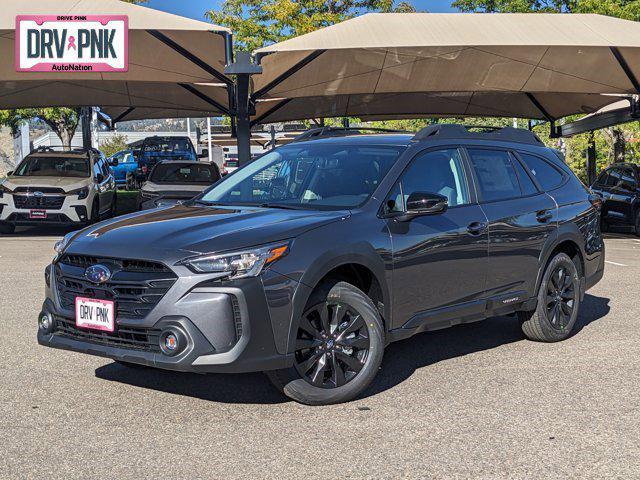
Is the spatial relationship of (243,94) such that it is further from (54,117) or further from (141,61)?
(54,117)

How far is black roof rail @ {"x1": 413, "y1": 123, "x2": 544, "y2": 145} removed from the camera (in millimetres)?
6514

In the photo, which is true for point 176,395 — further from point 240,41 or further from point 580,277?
point 240,41

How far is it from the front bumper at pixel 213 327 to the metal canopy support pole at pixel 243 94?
12.2 m

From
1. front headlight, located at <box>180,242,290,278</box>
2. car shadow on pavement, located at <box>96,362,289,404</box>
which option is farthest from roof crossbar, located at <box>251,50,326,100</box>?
front headlight, located at <box>180,242,290,278</box>

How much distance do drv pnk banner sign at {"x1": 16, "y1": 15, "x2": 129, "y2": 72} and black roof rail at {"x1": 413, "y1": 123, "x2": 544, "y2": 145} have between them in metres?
10.2

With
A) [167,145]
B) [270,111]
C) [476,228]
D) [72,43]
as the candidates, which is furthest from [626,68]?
[167,145]

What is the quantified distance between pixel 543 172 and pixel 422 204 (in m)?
2.22

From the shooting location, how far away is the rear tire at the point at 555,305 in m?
7.27

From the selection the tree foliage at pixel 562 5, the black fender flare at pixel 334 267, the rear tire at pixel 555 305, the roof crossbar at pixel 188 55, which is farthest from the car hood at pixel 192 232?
the tree foliage at pixel 562 5

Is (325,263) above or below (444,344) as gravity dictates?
above

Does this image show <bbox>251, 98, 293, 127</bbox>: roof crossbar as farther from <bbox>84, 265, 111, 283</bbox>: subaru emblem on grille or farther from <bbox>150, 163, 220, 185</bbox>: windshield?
<bbox>84, 265, 111, 283</bbox>: subaru emblem on grille

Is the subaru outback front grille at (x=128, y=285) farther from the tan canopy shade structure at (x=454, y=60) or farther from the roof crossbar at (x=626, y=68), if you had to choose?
the roof crossbar at (x=626, y=68)

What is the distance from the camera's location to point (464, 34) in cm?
1655

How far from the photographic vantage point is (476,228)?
6.42 m
